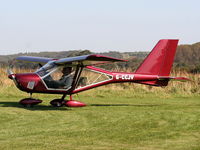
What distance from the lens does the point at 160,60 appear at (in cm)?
1866

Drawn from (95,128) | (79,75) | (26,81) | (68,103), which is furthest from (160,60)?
(95,128)

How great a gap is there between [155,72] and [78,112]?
5.02 meters

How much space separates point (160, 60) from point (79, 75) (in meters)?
4.08

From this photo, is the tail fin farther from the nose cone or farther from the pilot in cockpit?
the nose cone

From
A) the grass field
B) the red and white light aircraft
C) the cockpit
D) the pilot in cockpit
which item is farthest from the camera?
the pilot in cockpit

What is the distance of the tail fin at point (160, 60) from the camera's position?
1853cm

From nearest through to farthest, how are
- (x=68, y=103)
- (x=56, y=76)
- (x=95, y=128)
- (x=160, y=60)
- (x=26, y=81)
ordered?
(x=95, y=128), (x=26, y=81), (x=56, y=76), (x=68, y=103), (x=160, y=60)

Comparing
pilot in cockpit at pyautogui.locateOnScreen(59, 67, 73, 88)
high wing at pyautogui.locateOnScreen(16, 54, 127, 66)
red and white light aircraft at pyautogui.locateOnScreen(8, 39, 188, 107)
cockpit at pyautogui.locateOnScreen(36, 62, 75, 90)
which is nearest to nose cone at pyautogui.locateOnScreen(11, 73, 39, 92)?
red and white light aircraft at pyautogui.locateOnScreen(8, 39, 188, 107)

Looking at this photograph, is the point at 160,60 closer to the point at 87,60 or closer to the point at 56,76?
the point at 87,60

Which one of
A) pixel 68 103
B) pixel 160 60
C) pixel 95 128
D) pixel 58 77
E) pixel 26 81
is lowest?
pixel 68 103

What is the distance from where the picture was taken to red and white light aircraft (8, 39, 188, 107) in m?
15.9

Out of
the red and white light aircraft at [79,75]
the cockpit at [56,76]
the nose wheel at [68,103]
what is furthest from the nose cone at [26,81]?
the nose wheel at [68,103]

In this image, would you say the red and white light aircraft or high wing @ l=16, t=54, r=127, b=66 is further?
the red and white light aircraft

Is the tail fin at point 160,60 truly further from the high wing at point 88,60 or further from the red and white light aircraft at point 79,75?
the high wing at point 88,60
